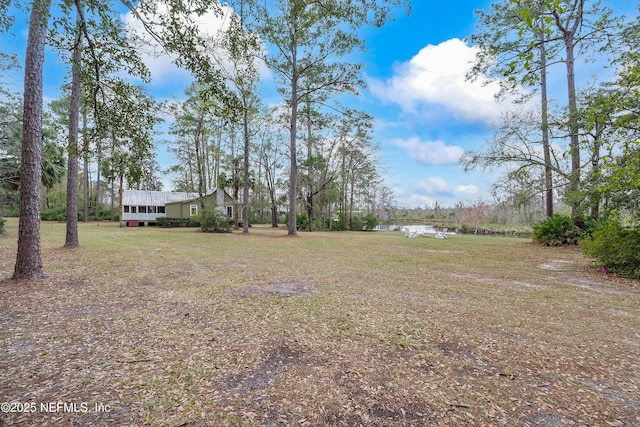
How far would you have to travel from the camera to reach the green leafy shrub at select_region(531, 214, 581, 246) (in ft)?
38.2

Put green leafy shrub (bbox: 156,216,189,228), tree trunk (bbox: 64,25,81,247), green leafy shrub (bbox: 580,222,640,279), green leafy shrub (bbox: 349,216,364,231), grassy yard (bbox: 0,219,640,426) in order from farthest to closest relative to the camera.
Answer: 1. green leafy shrub (bbox: 349,216,364,231)
2. green leafy shrub (bbox: 156,216,189,228)
3. tree trunk (bbox: 64,25,81,247)
4. green leafy shrub (bbox: 580,222,640,279)
5. grassy yard (bbox: 0,219,640,426)

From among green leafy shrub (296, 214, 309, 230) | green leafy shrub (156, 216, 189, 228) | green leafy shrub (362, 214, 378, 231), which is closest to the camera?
green leafy shrub (296, 214, 309, 230)

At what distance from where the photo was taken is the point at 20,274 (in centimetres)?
502

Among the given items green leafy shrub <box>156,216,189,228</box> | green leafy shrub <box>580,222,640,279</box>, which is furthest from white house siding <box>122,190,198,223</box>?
green leafy shrub <box>580,222,640,279</box>

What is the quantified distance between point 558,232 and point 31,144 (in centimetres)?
1702

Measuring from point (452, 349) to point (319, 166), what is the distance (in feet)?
62.8

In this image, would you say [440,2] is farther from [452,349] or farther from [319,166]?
[319,166]

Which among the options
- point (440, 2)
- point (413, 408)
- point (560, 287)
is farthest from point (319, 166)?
point (413, 408)

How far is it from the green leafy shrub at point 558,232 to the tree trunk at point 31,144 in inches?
654

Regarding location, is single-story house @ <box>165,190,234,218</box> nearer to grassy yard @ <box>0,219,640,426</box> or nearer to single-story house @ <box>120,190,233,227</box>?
single-story house @ <box>120,190,233,227</box>

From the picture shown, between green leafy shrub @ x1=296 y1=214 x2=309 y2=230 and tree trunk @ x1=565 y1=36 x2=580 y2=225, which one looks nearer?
tree trunk @ x1=565 y1=36 x2=580 y2=225

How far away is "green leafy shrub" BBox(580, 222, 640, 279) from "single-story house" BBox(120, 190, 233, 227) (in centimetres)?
2480

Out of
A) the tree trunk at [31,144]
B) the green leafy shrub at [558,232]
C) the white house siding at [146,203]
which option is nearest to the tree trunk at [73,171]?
the tree trunk at [31,144]

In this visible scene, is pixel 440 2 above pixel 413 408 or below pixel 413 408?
above
